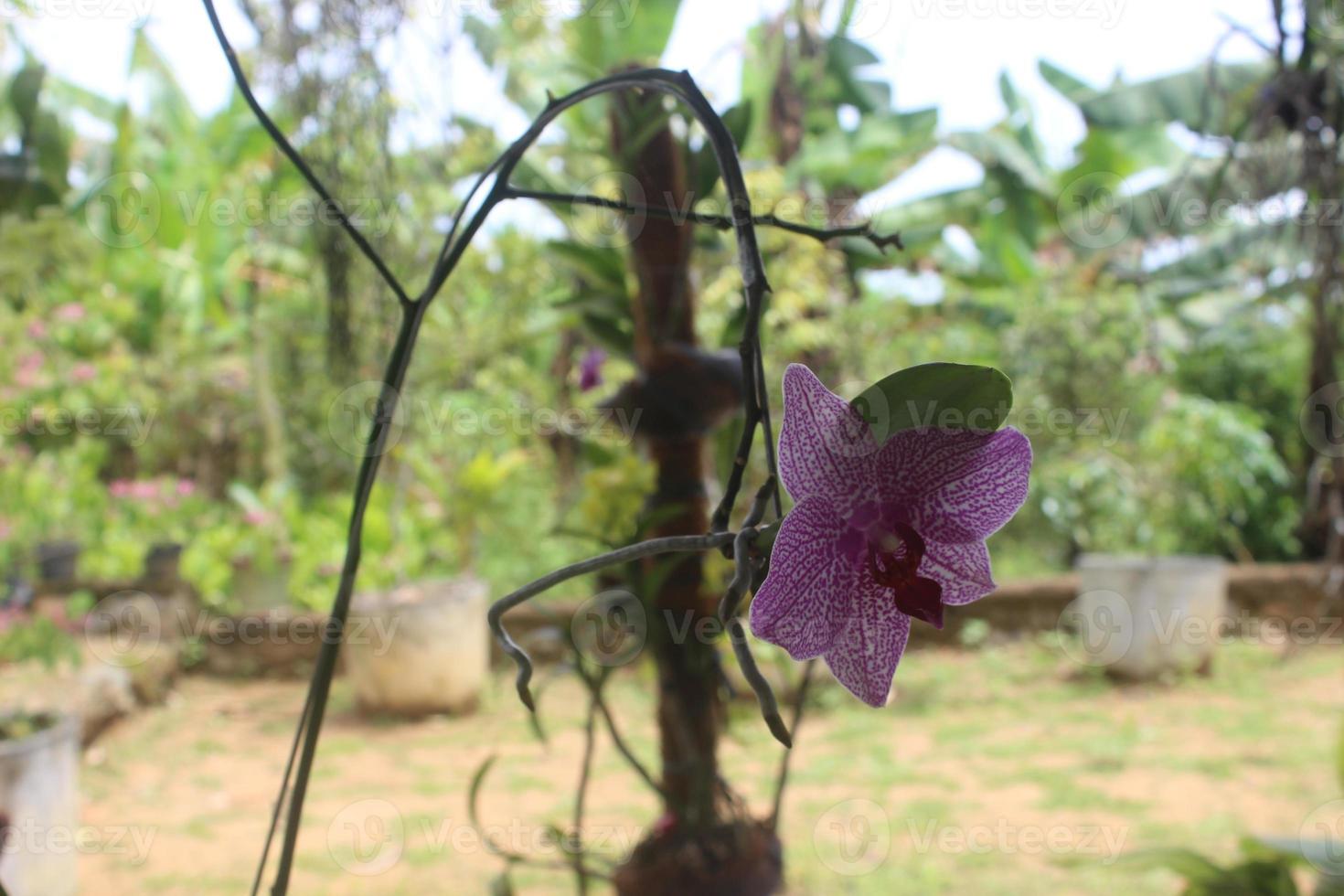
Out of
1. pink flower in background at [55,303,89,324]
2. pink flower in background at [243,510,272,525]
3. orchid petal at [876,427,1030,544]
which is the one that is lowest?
orchid petal at [876,427,1030,544]

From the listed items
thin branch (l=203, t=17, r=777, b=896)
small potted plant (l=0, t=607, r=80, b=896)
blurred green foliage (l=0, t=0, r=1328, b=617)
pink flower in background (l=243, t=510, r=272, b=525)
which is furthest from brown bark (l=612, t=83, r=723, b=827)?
pink flower in background (l=243, t=510, r=272, b=525)

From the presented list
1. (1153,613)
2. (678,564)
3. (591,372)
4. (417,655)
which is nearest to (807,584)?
(678,564)

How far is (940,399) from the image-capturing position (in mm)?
207

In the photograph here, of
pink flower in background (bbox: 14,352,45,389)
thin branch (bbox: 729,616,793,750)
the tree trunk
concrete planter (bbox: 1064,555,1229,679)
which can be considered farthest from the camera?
pink flower in background (bbox: 14,352,45,389)

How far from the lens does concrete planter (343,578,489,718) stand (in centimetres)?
252

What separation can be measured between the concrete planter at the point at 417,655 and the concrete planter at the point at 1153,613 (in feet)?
5.70

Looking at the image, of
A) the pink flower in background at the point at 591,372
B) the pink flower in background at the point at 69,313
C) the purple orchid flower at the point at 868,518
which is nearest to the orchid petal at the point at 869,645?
the purple orchid flower at the point at 868,518

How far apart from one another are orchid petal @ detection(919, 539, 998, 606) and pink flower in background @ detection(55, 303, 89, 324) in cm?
342

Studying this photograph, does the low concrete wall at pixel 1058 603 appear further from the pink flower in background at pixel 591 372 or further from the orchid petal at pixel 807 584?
the orchid petal at pixel 807 584

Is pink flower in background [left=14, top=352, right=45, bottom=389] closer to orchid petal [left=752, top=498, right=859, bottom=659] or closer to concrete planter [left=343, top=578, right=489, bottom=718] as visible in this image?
concrete planter [left=343, top=578, right=489, bottom=718]

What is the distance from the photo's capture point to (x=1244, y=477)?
290cm

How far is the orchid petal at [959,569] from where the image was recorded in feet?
0.76

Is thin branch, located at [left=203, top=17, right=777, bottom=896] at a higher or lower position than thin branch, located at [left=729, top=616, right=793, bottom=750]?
higher

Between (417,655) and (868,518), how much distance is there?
2460 mm
